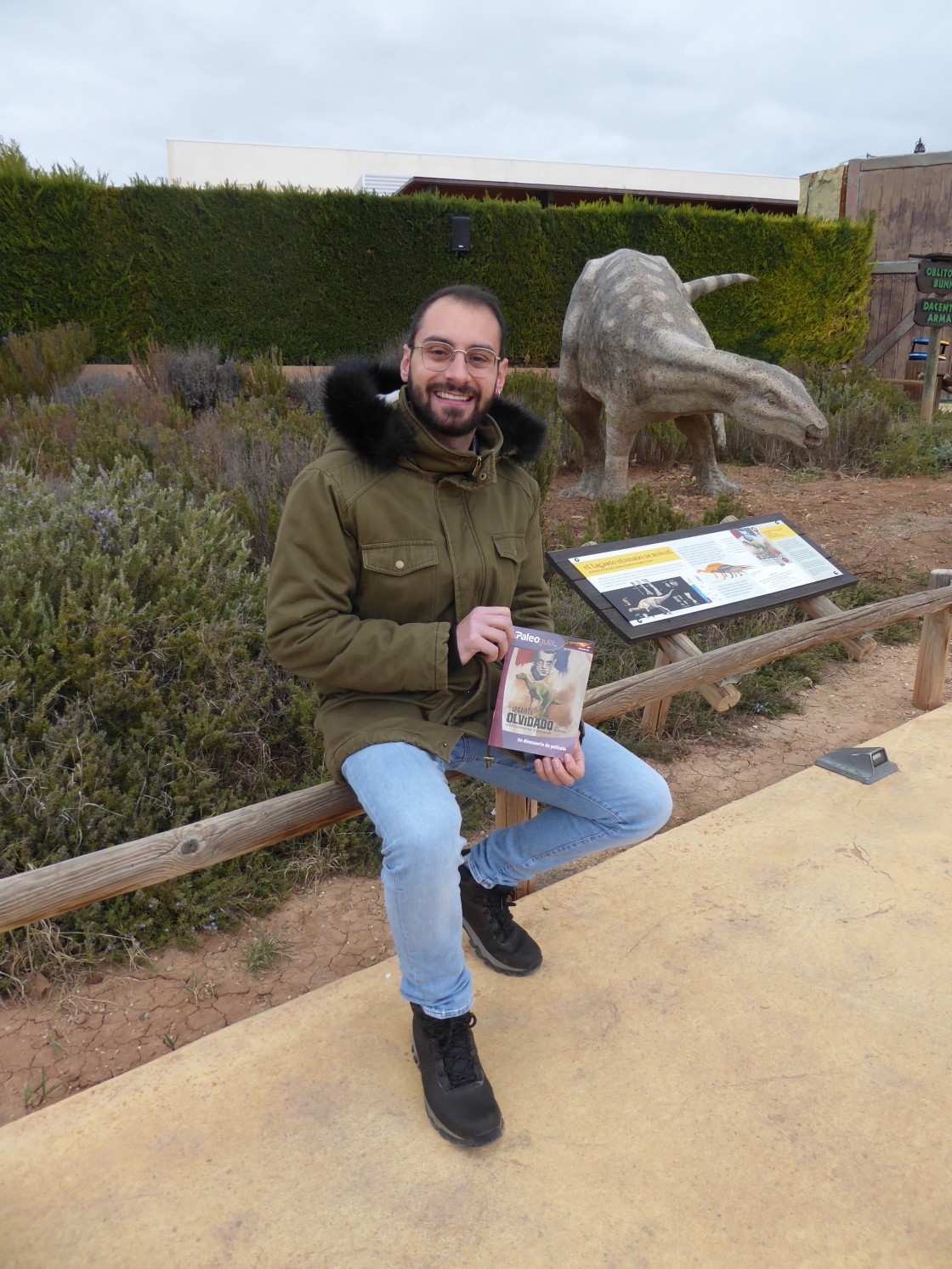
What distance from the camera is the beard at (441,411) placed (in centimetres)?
199

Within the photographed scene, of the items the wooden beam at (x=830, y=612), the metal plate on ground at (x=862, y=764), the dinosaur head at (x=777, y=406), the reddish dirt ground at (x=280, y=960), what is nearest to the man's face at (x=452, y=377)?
the reddish dirt ground at (x=280, y=960)

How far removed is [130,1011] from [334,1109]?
768mm

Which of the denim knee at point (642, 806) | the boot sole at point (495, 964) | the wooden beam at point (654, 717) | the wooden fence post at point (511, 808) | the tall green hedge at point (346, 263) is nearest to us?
the denim knee at point (642, 806)

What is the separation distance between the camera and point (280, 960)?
254cm

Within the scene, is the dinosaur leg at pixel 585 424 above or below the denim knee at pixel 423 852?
above

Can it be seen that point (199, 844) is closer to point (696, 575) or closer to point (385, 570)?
point (385, 570)

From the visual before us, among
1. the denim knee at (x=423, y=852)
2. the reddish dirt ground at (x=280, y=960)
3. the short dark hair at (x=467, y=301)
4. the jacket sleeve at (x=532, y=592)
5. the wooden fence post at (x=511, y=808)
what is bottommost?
the reddish dirt ground at (x=280, y=960)

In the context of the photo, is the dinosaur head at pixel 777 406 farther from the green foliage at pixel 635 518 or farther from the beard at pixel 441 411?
the beard at pixel 441 411

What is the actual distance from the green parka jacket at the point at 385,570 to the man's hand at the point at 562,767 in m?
0.18

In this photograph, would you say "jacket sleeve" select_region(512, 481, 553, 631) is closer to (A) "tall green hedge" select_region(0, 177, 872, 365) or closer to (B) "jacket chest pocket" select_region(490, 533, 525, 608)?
(B) "jacket chest pocket" select_region(490, 533, 525, 608)

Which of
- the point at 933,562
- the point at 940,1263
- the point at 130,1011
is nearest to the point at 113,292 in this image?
the point at 933,562

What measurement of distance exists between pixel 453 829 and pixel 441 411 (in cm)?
91

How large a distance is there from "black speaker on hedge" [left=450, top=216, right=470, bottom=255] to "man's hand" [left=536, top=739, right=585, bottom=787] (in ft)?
33.3

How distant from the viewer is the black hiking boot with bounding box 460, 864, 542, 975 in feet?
7.47
